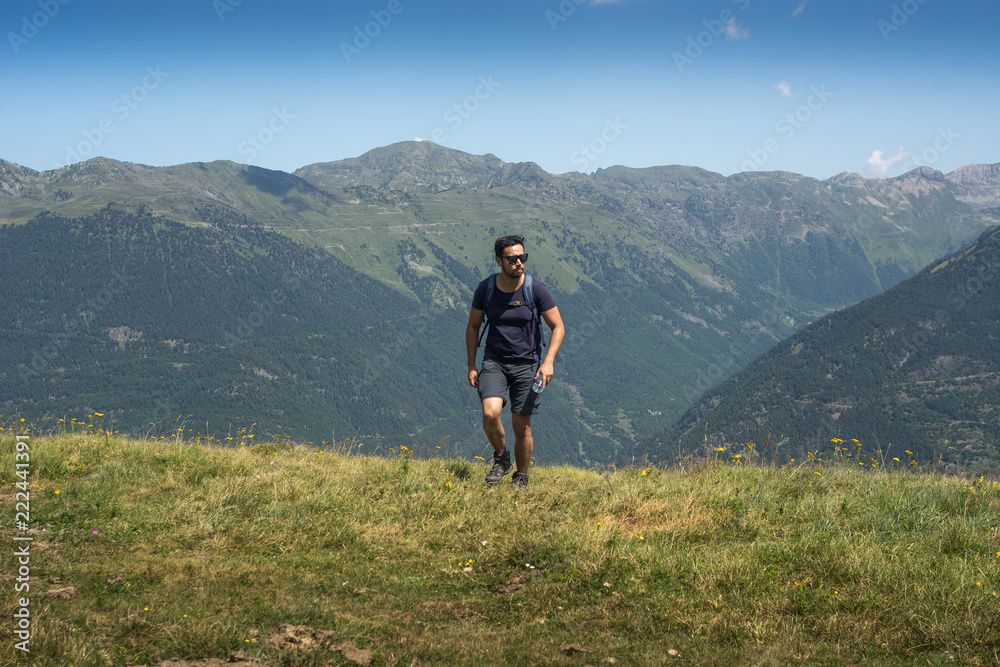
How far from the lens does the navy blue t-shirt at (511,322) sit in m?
9.18

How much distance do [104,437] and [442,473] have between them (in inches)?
244

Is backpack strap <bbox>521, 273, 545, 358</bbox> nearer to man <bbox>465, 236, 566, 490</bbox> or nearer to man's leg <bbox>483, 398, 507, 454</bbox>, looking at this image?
man <bbox>465, 236, 566, 490</bbox>

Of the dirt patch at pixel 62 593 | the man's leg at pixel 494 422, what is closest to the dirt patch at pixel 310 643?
the dirt patch at pixel 62 593

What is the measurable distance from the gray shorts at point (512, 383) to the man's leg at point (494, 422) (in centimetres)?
13

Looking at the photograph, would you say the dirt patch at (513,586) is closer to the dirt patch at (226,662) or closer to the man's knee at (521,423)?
the dirt patch at (226,662)

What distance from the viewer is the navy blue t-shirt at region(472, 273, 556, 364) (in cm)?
918

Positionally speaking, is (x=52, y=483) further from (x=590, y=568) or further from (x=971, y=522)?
(x=971, y=522)

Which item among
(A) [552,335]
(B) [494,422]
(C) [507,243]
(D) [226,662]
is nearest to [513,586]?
(D) [226,662]

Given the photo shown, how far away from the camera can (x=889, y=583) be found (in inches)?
225

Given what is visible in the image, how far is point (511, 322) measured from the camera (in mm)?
9211

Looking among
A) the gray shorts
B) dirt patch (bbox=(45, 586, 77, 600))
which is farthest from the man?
dirt patch (bbox=(45, 586, 77, 600))

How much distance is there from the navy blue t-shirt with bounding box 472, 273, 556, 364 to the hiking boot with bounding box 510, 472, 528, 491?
1803mm

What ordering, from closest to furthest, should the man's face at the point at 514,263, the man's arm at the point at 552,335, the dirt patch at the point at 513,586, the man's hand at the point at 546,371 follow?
the dirt patch at the point at 513,586
the man's hand at the point at 546,371
the man's face at the point at 514,263
the man's arm at the point at 552,335

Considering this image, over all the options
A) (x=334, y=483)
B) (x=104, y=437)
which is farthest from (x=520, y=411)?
(x=104, y=437)
